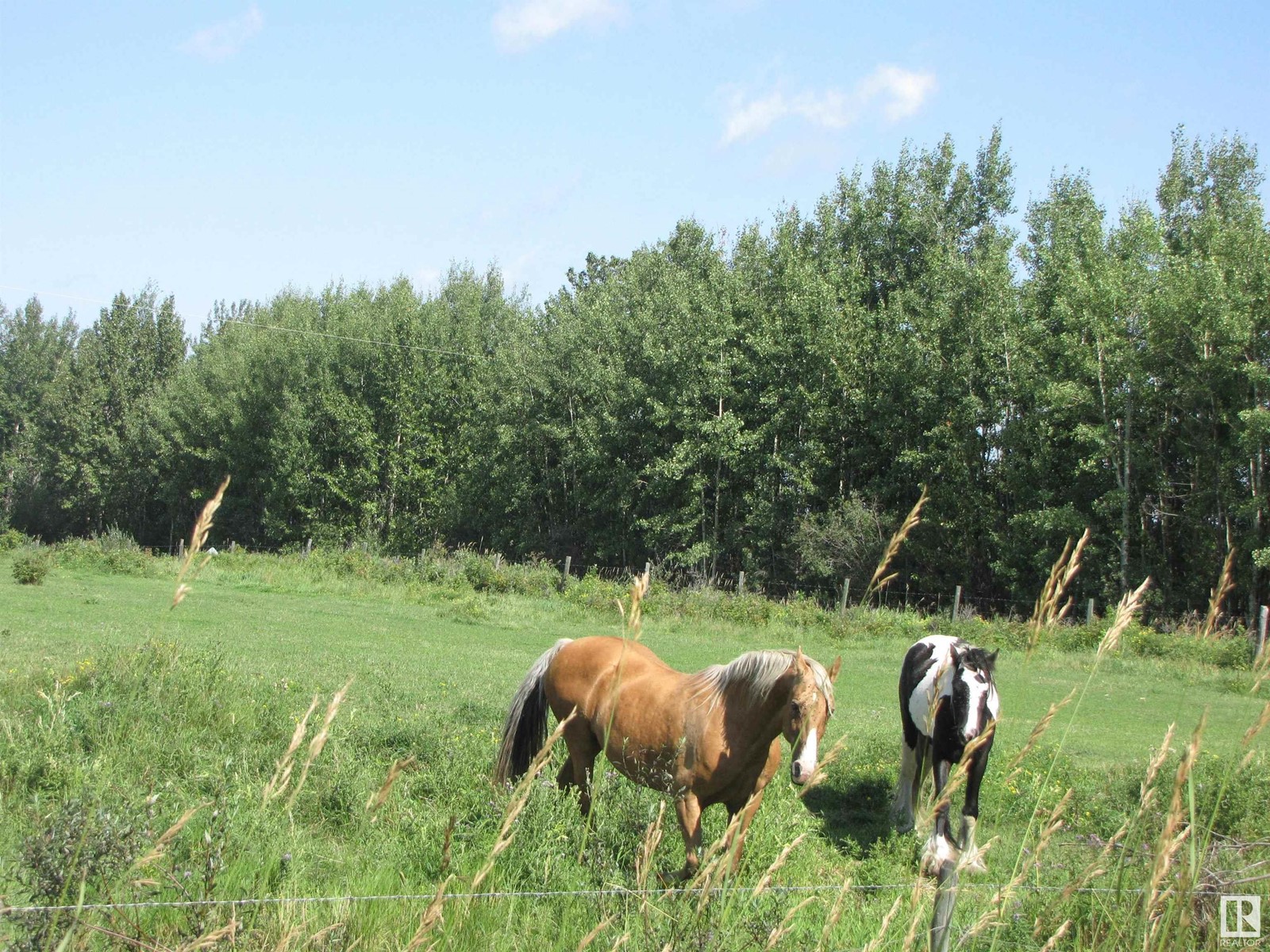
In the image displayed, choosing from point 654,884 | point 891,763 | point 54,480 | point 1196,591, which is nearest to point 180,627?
point 891,763

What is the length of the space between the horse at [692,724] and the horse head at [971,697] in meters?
1.78

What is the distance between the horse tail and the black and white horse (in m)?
2.38

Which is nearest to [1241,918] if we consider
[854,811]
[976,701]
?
[976,701]

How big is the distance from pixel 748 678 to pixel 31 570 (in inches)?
801

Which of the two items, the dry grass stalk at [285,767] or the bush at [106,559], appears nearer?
the dry grass stalk at [285,767]

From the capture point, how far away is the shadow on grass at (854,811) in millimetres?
6863

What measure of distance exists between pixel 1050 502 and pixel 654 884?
23775mm

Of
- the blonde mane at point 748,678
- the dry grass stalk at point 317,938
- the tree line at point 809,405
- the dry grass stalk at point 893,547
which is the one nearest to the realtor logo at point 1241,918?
the dry grass stalk at point 893,547

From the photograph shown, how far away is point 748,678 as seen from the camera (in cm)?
519

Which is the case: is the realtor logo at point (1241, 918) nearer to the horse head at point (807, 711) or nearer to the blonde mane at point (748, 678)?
the horse head at point (807, 711)

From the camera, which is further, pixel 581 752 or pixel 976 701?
pixel 976 701

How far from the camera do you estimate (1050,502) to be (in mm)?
25641

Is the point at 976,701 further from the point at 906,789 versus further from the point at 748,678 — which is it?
the point at 748,678

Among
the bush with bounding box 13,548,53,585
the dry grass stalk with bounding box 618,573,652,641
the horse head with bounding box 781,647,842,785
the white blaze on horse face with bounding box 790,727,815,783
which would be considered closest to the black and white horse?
the horse head with bounding box 781,647,842,785
